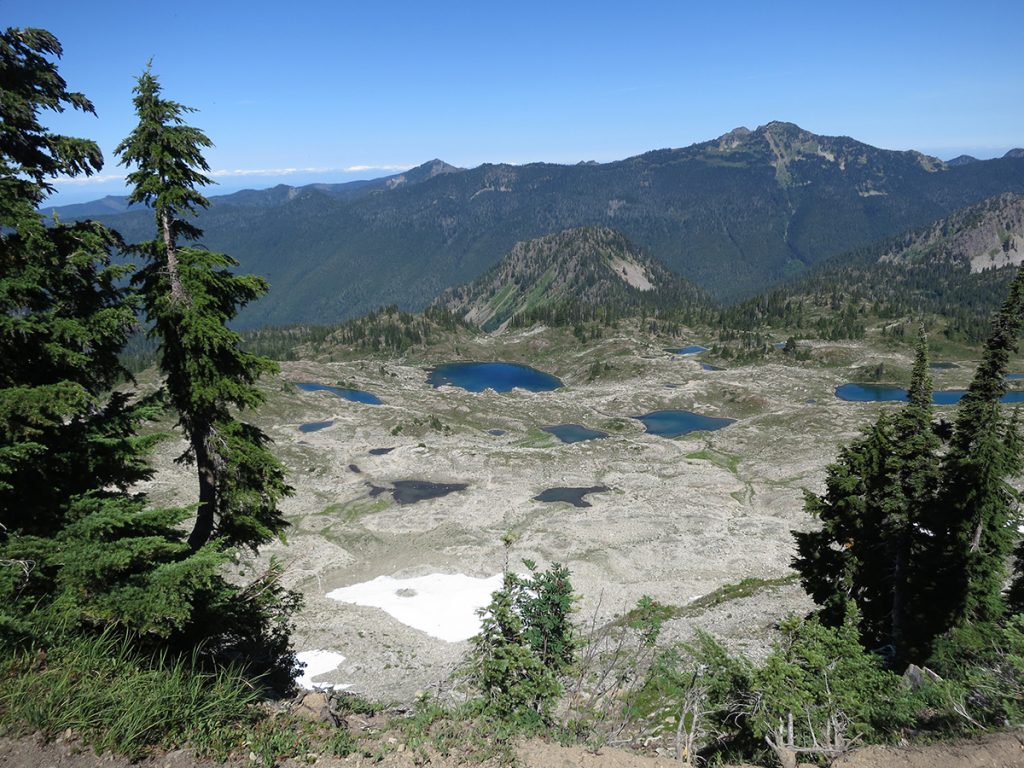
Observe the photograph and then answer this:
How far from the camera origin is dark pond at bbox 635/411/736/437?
143812mm

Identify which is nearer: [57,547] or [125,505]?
[57,547]

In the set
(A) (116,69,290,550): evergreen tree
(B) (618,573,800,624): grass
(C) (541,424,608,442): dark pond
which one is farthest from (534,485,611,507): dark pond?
(A) (116,69,290,550): evergreen tree

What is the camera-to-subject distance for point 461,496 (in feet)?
285

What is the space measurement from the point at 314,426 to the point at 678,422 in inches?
3811

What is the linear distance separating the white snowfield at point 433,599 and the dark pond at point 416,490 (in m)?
25.6

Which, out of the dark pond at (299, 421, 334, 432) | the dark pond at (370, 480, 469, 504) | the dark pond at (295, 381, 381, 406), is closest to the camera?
the dark pond at (370, 480, 469, 504)

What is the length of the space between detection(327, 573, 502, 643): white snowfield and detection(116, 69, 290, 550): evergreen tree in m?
37.3

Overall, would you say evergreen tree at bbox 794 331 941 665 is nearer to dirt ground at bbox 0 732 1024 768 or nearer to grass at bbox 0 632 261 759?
dirt ground at bbox 0 732 1024 768

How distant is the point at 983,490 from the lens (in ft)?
84.3

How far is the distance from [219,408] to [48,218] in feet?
21.8

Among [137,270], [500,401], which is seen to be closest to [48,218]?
[137,270]

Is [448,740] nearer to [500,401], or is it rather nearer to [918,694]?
[918,694]

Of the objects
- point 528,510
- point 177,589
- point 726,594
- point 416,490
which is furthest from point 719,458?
point 177,589

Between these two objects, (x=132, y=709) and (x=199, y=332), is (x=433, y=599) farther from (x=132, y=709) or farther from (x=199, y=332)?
(x=132, y=709)
